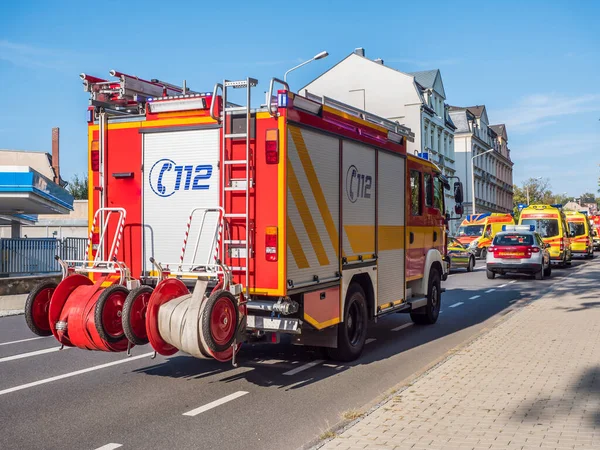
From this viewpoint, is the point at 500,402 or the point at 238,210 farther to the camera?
the point at 238,210

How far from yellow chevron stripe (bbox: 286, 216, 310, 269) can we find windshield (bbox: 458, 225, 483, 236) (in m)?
29.0

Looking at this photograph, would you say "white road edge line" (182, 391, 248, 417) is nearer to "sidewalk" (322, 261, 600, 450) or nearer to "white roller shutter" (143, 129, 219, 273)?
"white roller shutter" (143, 129, 219, 273)

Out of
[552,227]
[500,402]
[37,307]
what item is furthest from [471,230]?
[37,307]

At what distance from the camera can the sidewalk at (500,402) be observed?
17.2 feet

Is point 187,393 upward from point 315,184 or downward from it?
downward

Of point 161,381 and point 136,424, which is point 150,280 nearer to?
point 161,381

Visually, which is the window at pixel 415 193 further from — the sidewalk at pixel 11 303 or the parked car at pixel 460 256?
the parked car at pixel 460 256

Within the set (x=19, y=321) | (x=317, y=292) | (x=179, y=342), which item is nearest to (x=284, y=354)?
(x=317, y=292)

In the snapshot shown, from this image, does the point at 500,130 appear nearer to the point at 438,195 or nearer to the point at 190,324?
the point at 438,195

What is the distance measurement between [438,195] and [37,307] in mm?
7429

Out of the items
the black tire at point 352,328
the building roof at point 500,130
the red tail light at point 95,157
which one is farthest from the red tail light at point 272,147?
the building roof at point 500,130

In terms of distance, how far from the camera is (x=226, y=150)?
7.52m

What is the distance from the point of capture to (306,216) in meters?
7.63

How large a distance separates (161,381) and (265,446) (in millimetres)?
2653
